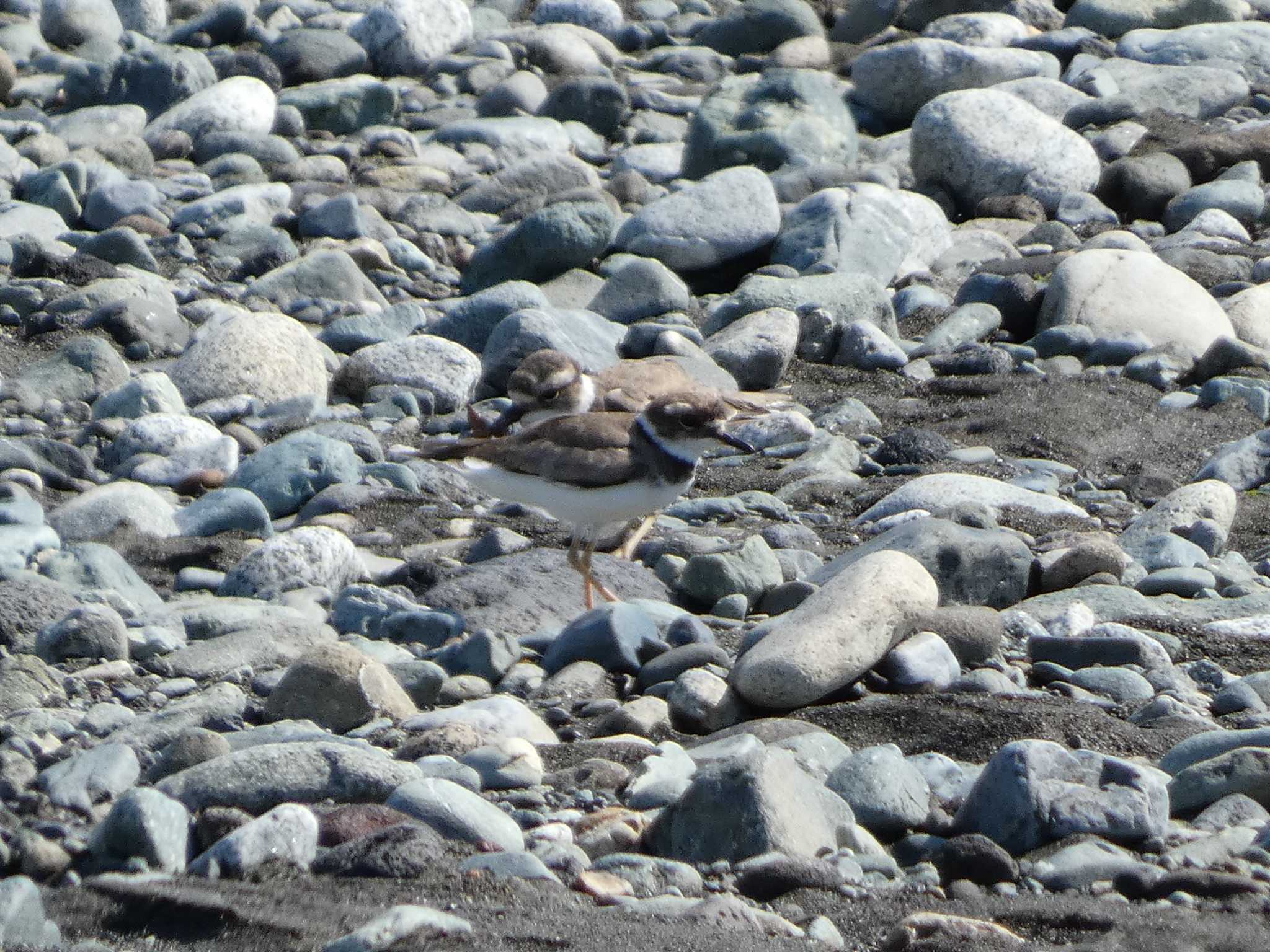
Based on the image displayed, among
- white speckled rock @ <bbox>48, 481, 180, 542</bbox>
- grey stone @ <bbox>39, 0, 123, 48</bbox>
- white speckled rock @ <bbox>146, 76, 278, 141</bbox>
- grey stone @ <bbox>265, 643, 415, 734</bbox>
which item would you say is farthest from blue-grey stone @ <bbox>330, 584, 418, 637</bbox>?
grey stone @ <bbox>39, 0, 123, 48</bbox>

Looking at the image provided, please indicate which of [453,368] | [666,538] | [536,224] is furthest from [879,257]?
[666,538]

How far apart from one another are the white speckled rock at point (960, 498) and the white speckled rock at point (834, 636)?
180 cm

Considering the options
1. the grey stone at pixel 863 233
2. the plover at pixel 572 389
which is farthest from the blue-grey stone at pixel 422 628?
the grey stone at pixel 863 233

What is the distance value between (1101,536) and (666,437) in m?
1.76

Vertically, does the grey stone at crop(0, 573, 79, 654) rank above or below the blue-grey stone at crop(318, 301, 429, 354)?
above

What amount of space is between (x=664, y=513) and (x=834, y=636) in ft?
8.47

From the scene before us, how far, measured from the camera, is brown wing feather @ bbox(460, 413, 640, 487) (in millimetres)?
6441

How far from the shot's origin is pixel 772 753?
4.17 m

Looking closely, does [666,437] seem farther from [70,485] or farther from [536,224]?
[536,224]

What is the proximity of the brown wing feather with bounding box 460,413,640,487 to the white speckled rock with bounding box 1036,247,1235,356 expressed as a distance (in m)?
4.06

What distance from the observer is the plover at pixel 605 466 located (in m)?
6.42

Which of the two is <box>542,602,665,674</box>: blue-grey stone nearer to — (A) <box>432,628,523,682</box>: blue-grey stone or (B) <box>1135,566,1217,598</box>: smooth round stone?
(A) <box>432,628,523,682</box>: blue-grey stone

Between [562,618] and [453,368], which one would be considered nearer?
[562,618]

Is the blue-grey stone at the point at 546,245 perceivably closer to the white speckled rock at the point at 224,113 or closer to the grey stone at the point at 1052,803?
the white speckled rock at the point at 224,113
